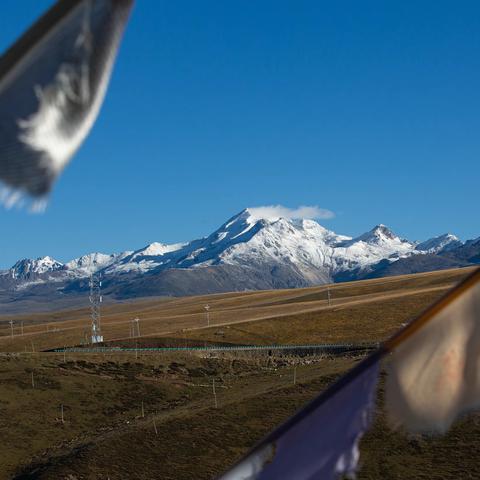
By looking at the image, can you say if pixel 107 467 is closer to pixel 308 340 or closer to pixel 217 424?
pixel 217 424

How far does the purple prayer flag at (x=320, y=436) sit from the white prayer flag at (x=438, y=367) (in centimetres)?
10

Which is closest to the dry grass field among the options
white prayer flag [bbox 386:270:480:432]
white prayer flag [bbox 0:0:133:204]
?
white prayer flag [bbox 386:270:480:432]

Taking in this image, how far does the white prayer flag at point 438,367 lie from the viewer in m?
2.47

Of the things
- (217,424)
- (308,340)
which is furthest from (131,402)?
(308,340)

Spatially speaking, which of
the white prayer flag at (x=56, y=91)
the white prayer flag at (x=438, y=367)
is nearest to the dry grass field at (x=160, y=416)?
the white prayer flag at (x=438, y=367)

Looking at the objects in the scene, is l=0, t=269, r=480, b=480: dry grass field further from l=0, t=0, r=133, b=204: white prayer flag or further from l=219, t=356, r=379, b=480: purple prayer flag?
l=0, t=0, r=133, b=204: white prayer flag

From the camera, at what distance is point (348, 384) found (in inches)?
97.0

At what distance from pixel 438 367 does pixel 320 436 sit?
0.47 meters

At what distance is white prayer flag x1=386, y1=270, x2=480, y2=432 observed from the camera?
247 cm

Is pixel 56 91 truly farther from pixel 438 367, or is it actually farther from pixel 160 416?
pixel 160 416

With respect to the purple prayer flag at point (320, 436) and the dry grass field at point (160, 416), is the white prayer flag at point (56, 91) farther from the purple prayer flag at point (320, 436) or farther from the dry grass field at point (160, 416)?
the dry grass field at point (160, 416)

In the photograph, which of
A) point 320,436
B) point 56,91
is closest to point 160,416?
point 320,436

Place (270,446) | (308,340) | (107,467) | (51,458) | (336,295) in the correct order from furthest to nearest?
1. (336,295)
2. (308,340)
3. (51,458)
4. (107,467)
5. (270,446)

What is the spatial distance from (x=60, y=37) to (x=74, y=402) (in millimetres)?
50644
